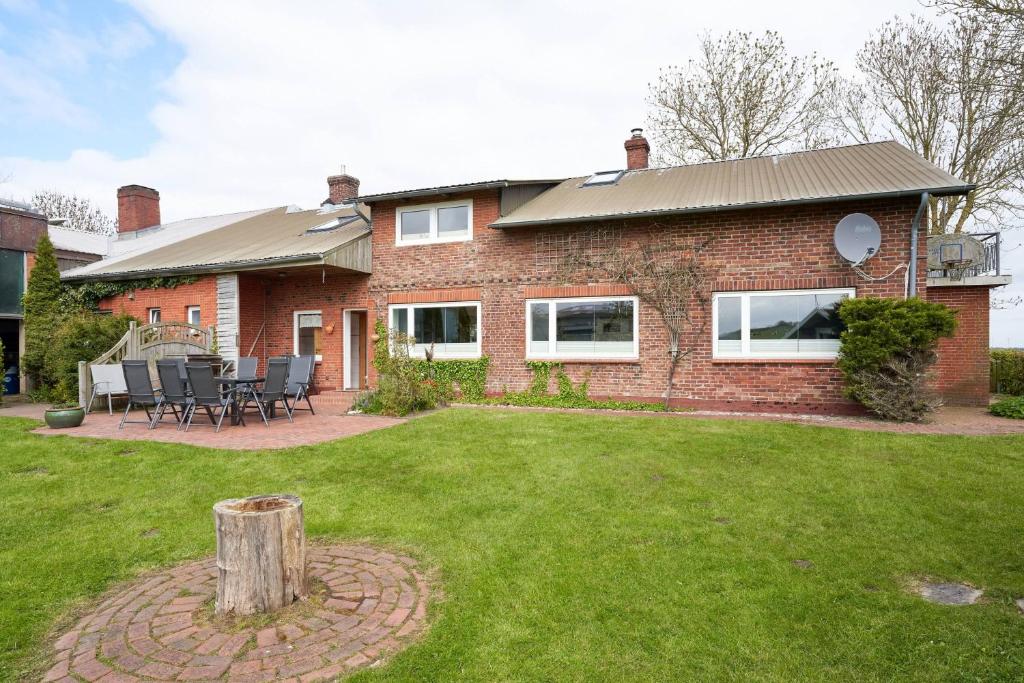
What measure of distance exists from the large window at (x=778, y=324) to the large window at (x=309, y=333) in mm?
9821

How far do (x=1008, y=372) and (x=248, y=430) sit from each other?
1936cm

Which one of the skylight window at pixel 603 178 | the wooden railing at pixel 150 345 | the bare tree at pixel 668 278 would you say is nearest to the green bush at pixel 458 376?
the bare tree at pixel 668 278

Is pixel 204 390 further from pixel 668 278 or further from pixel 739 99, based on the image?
pixel 739 99

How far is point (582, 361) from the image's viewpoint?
11.4 metres

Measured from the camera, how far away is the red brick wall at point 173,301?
13.9m

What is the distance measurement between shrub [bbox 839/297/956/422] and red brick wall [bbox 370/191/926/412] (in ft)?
2.77

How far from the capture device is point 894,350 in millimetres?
8500

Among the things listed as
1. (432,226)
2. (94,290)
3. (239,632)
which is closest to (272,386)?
(432,226)

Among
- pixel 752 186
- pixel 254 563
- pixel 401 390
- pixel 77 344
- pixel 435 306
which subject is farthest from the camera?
pixel 435 306

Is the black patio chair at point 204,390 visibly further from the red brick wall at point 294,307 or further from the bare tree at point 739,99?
the bare tree at point 739,99

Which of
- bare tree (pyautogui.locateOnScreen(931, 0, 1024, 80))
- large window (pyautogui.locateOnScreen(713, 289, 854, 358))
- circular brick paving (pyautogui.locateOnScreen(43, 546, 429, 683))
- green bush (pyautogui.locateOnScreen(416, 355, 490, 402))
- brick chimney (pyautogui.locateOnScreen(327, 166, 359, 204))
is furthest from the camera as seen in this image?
brick chimney (pyautogui.locateOnScreen(327, 166, 359, 204))

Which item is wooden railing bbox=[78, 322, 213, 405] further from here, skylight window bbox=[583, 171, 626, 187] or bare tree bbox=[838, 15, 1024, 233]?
bare tree bbox=[838, 15, 1024, 233]

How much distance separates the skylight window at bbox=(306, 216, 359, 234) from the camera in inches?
587

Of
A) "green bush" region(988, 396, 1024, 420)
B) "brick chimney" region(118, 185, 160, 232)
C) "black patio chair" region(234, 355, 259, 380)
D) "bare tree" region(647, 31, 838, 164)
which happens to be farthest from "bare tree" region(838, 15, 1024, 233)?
"brick chimney" region(118, 185, 160, 232)
